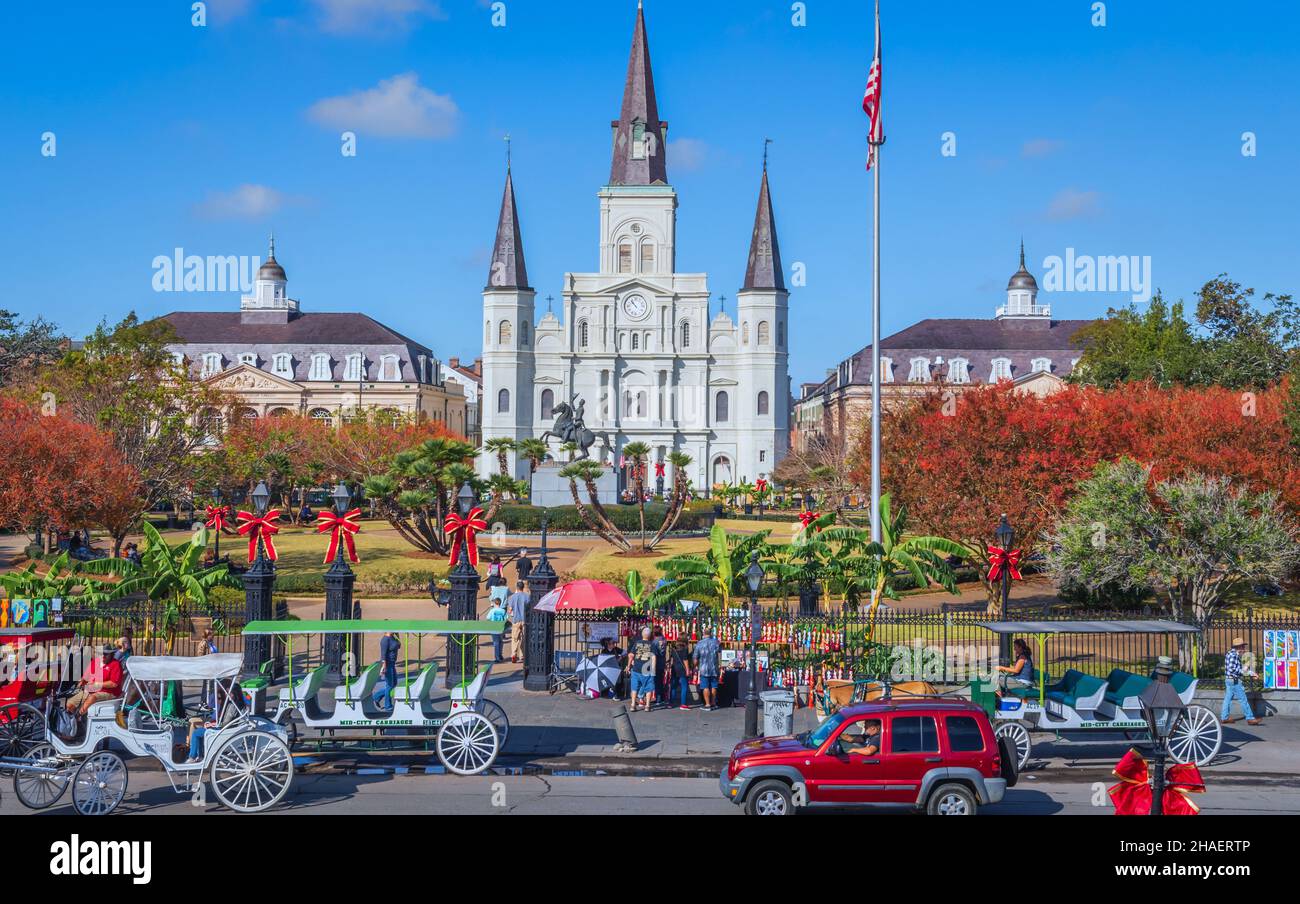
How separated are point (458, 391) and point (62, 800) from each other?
10684cm

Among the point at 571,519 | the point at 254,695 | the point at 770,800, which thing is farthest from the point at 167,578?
the point at 571,519

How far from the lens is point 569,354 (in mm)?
99312

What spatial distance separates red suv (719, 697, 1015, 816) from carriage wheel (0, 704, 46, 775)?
325 inches

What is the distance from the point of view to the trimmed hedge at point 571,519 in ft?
164

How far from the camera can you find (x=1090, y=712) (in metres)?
15.3

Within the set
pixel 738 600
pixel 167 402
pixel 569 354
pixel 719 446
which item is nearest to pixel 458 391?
pixel 569 354

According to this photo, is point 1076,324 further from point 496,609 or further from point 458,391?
point 496,609

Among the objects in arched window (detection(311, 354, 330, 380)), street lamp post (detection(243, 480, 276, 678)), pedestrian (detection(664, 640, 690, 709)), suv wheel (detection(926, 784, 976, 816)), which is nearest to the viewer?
suv wheel (detection(926, 784, 976, 816))

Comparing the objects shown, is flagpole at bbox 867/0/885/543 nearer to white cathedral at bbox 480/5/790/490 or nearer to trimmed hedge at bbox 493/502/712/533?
trimmed hedge at bbox 493/502/712/533

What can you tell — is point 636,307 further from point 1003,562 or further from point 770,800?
point 770,800

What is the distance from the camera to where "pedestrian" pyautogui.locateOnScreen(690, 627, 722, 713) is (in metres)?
19.2

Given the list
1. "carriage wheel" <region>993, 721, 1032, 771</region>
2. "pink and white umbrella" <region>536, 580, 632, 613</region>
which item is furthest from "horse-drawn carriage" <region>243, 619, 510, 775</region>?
"carriage wheel" <region>993, 721, 1032, 771</region>

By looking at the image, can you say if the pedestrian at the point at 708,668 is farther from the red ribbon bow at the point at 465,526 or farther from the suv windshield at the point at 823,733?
the suv windshield at the point at 823,733
